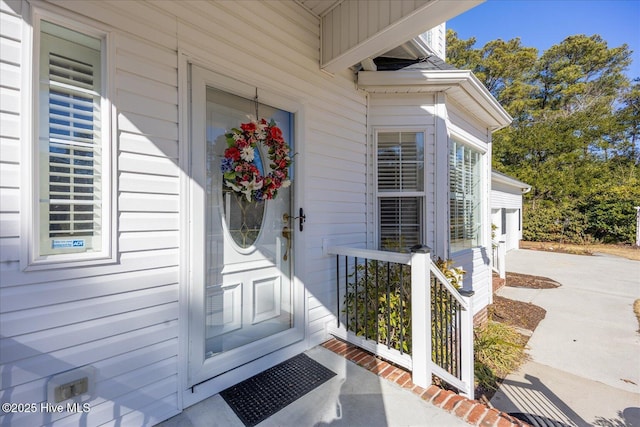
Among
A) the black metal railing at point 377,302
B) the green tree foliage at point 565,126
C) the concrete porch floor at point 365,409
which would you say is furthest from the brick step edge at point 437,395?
the green tree foliage at point 565,126

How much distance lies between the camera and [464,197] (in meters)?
4.57

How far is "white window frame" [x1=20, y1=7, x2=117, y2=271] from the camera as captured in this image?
51.7 inches

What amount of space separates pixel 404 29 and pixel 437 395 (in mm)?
2754

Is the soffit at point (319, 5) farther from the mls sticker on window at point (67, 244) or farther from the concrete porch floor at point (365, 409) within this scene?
the concrete porch floor at point (365, 409)

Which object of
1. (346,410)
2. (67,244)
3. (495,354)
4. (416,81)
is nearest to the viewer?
(67,244)

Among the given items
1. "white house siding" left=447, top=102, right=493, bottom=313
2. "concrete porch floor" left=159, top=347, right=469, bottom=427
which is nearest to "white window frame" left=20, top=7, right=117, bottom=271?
"concrete porch floor" left=159, top=347, right=469, bottom=427

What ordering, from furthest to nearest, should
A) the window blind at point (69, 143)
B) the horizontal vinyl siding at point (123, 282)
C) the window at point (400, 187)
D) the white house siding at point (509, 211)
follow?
the white house siding at point (509, 211), the window at point (400, 187), the window blind at point (69, 143), the horizontal vinyl siding at point (123, 282)

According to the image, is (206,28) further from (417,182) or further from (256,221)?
(417,182)

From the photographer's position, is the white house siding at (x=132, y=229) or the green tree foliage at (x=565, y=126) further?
the green tree foliage at (x=565, y=126)

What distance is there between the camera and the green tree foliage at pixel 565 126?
46.0ft

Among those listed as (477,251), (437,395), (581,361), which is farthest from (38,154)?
(581,361)

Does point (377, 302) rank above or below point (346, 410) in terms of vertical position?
above

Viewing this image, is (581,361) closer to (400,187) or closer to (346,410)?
(400,187)

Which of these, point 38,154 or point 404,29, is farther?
point 404,29
